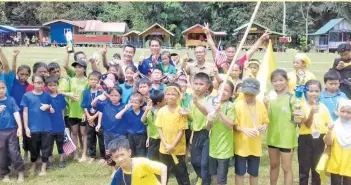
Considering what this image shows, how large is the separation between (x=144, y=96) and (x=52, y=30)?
54.2m

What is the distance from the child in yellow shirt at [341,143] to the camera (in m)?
4.64

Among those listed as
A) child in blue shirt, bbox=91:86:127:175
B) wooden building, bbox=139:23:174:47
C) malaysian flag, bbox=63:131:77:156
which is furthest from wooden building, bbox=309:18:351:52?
child in blue shirt, bbox=91:86:127:175

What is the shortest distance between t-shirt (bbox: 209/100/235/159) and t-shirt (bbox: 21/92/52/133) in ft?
8.31

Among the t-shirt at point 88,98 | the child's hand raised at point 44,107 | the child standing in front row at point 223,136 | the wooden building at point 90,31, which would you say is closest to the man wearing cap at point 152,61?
the t-shirt at point 88,98

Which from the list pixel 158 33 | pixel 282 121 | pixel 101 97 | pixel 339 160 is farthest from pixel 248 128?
pixel 158 33

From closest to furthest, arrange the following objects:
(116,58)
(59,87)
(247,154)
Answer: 1. (247,154)
2. (59,87)
3. (116,58)

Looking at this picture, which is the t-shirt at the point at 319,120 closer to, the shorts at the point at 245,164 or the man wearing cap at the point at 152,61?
the shorts at the point at 245,164

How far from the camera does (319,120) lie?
512cm

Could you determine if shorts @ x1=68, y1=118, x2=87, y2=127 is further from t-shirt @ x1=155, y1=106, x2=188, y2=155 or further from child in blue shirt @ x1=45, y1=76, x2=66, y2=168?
t-shirt @ x1=155, y1=106, x2=188, y2=155

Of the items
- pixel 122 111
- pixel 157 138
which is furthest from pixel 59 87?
pixel 157 138

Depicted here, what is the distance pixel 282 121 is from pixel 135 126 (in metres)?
1.94

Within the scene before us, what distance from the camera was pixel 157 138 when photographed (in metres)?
5.57

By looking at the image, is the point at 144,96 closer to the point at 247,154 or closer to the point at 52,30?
the point at 247,154

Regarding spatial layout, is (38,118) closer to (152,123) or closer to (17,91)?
(17,91)
